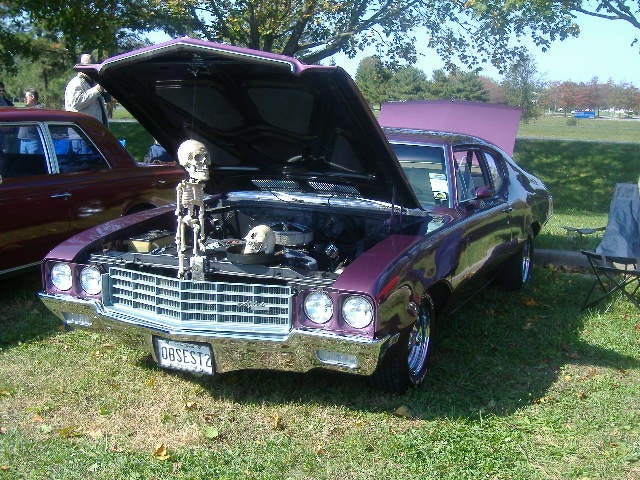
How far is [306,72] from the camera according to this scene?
3.79m

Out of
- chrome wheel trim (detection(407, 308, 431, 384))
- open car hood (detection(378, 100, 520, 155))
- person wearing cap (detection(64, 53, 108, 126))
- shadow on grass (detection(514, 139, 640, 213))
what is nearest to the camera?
chrome wheel trim (detection(407, 308, 431, 384))

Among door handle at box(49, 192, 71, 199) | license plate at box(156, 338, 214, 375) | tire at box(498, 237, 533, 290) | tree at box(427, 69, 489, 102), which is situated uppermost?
tree at box(427, 69, 489, 102)

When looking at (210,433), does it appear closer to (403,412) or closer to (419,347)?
(403,412)

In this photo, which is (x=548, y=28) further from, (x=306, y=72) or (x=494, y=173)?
(x=306, y=72)

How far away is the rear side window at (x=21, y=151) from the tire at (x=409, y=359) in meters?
3.58

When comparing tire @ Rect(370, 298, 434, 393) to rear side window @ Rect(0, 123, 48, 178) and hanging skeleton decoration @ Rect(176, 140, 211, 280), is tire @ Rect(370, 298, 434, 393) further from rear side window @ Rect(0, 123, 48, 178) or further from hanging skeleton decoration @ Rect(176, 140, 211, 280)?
rear side window @ Rect(0, 123, 48, 178)

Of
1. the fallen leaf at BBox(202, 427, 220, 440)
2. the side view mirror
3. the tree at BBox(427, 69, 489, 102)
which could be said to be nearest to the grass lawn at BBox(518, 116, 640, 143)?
the tree at BBox(427, 69, 489, 102)

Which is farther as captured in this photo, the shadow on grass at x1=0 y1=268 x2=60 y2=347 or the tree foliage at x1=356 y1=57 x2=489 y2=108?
the tree foliage at x1=356 y1=57 x2=489 y2=108

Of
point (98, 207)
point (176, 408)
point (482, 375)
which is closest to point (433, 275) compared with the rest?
point (482, 375)

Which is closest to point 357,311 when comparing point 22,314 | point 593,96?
point 22,314

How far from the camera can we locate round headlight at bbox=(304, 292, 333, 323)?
364 cm

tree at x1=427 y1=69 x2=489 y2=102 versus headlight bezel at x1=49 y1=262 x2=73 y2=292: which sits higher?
tree at x1=427 y1=69 x2=489 y2=102

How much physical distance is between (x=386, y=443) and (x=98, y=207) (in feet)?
12.6

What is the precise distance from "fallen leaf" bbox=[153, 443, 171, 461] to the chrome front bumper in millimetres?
528
